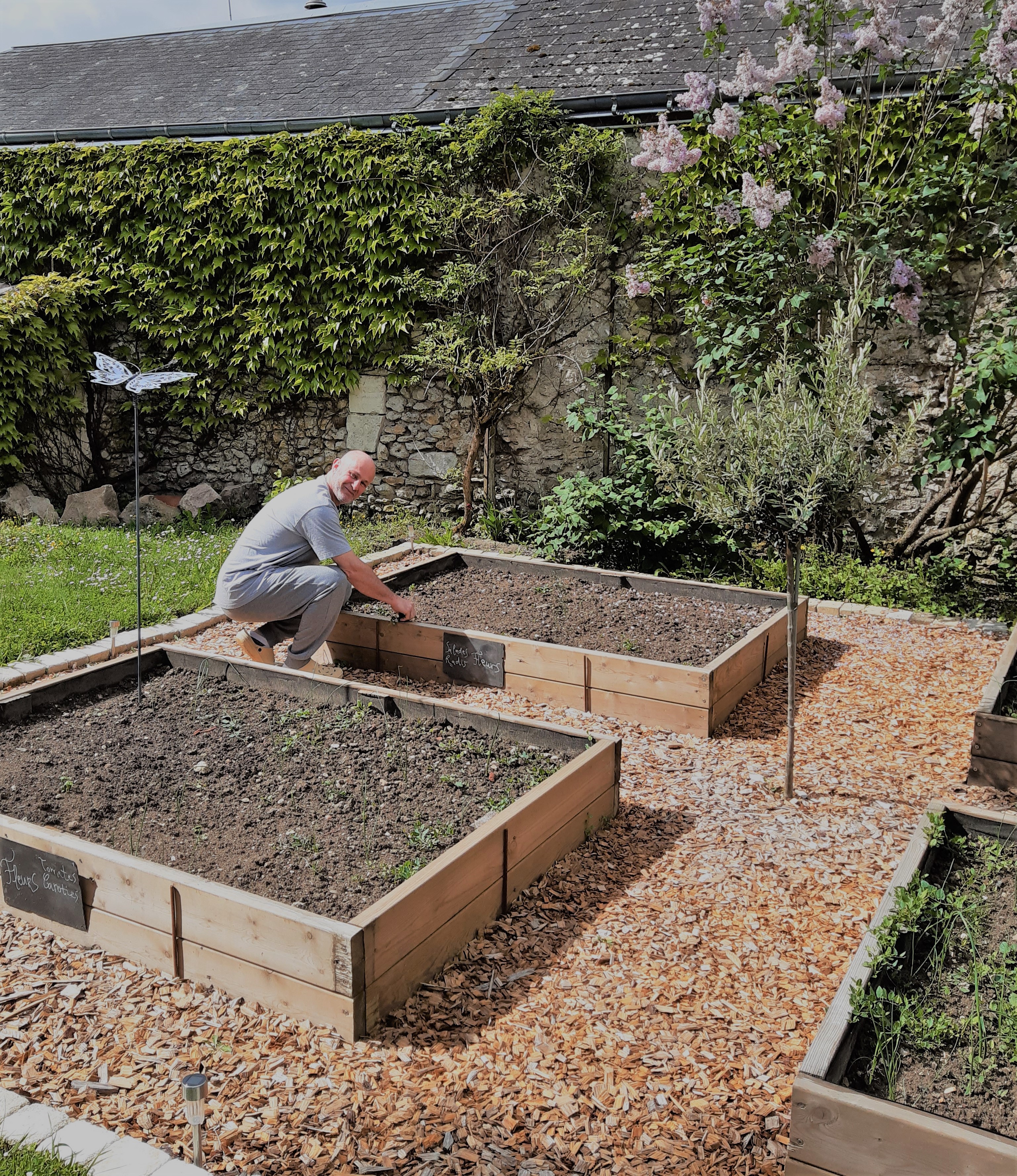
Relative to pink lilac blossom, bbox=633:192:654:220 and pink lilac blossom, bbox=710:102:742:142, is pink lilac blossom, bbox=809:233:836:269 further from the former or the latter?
pink lilac blossom, bbox=633:192:654:220

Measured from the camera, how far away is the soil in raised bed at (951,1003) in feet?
7.64

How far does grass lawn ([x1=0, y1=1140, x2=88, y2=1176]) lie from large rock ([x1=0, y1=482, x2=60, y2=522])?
783cm

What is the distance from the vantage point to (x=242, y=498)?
1003 centimetres

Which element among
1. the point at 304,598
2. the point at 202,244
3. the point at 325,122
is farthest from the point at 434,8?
the point at 304,598

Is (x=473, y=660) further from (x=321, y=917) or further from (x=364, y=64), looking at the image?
(x=364, y=64)

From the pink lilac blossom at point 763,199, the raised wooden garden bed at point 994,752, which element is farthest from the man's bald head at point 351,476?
the pink lilac blossom at point 763,199

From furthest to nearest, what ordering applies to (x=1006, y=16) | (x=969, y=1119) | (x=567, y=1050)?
(x=1006, y=16) < (x=567, y=1050) < (x=969, y=1119)

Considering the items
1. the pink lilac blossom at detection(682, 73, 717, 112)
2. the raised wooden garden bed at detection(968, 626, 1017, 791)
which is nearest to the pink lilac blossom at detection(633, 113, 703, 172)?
the pink lilac blossom at detection(682, 73, 717, 112)

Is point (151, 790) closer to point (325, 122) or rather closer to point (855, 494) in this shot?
point (855, 494)

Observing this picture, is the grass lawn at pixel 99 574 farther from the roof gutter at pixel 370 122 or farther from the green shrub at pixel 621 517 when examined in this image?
the roof gutter at pixel 370 122

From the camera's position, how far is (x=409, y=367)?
912 centimetres

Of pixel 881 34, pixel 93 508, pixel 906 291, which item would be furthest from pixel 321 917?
pixel 93 508

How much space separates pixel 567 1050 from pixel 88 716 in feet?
8.81

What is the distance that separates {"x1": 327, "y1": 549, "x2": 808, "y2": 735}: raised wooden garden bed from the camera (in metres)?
4.89
